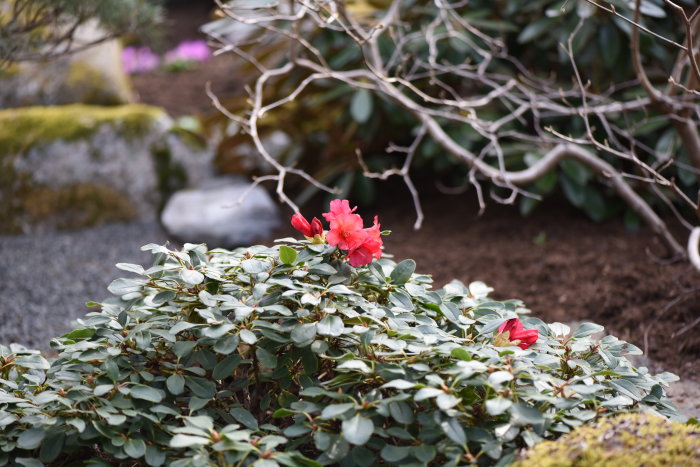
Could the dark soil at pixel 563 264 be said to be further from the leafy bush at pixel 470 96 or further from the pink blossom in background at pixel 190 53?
the pink blossom in background at pixel 190 53

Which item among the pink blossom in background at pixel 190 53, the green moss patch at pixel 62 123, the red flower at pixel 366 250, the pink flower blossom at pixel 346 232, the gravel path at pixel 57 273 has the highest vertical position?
the pink flower blossom at pixel 346 232

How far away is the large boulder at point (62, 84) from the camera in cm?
369

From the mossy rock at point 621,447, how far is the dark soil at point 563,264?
0.97 meters

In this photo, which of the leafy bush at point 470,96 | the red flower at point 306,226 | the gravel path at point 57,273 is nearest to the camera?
the red flower at point 306,226

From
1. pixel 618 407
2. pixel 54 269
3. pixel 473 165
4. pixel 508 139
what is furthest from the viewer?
pixel 508 139

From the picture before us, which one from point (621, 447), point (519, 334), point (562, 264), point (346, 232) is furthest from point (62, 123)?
point (621, 447)

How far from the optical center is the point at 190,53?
541 cm

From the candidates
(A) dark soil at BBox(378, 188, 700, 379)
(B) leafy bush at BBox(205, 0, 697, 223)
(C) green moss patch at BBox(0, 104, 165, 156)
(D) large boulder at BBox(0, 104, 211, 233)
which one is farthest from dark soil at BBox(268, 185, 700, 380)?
(C) green moss patch at BBox(0, 104, 165, 156)

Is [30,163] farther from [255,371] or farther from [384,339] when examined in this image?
[384,339]

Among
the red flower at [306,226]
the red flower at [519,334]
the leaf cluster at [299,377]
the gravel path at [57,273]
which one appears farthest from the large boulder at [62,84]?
the red flower at [519,334]

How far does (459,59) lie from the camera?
124 inches

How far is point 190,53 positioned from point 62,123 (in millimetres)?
2059

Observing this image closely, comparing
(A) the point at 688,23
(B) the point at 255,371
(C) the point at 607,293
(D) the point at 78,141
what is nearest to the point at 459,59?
(C) the point at 607,293

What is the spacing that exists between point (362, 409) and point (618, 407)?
519 mm
